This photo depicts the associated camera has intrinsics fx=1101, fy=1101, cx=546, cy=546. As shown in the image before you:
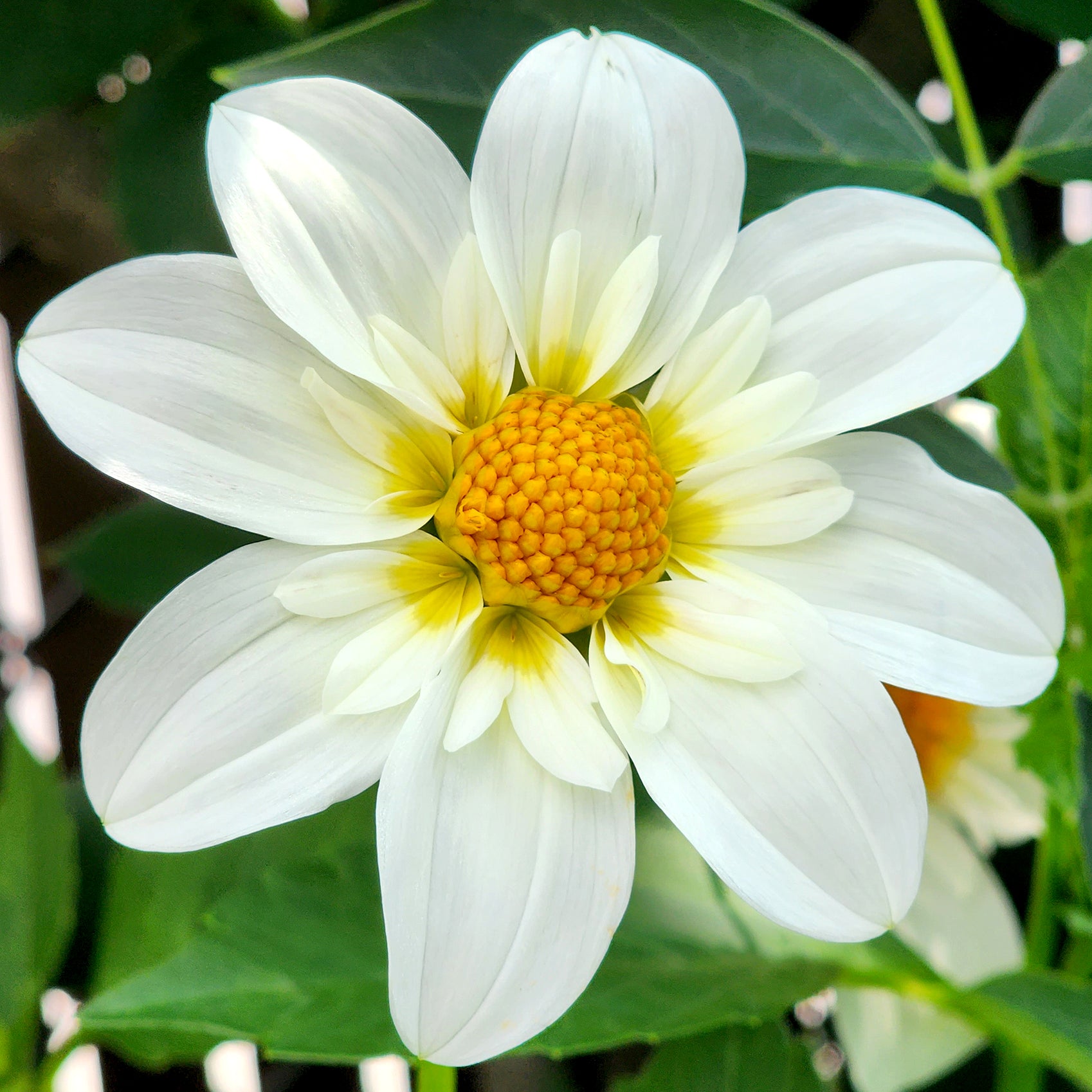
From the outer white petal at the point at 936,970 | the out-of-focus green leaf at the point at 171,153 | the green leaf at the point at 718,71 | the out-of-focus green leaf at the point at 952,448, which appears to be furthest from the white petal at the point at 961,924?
the out-of-focus green leaf at the point at 171,153

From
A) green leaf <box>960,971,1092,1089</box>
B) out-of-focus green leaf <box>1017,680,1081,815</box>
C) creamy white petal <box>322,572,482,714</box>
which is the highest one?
creamy white petal <box>322,572,482,714</box>

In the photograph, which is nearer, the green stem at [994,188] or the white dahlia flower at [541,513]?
the white dahlia flower at [541,513]

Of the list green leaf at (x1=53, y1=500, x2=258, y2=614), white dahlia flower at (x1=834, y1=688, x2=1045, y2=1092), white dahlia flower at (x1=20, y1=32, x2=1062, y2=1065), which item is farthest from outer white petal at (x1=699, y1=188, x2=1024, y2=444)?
green leaf at (x1=53, y1=500, x2=258, y2=614)

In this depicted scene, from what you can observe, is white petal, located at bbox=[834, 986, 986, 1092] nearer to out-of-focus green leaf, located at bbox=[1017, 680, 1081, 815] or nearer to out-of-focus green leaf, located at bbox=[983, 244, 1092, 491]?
out-of-focus green leaf, located at bbox=[1017, 680, 1081, 815]

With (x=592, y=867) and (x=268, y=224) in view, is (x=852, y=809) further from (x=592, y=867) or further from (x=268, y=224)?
(x=268, y=224)

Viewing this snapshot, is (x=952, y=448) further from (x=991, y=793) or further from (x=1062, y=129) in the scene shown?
(x=991, y=793)

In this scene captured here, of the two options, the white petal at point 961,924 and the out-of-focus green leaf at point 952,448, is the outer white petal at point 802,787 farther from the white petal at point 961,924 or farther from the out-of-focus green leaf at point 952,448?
the white petal at point 961,924

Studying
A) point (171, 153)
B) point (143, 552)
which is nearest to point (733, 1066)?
point (143, 552)
